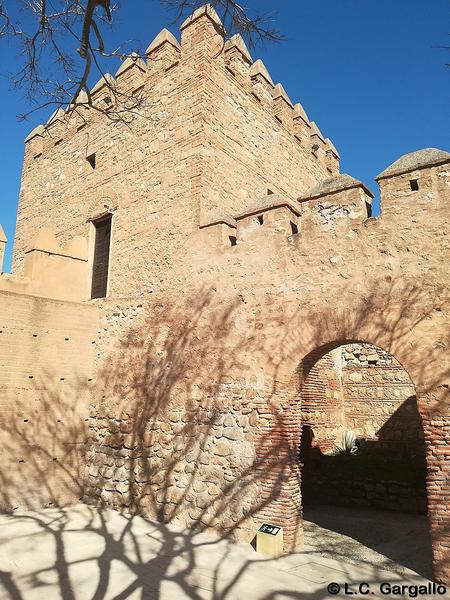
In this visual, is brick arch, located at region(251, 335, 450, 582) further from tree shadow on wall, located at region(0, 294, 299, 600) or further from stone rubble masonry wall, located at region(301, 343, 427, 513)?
stone rubble masonry wall, located at region(301, 343, 427, 513)

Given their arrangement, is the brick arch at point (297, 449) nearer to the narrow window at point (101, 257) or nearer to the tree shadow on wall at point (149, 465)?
the tree shadow on wall at point (149, 465)

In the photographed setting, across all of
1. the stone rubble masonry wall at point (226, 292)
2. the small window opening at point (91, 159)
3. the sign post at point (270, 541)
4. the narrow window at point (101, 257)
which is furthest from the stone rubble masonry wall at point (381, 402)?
the small window opening at point (91, 159)

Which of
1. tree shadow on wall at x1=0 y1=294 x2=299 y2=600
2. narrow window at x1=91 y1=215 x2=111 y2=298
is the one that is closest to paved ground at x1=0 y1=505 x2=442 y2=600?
tree shadow on wall at x1=0 y1=294 x2=299 y2=600

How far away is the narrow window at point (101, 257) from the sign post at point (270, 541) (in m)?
5.38

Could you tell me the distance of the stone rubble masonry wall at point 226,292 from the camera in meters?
5.23

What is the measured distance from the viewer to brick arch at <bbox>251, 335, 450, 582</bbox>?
179 inches

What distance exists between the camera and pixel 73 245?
954 centimetres

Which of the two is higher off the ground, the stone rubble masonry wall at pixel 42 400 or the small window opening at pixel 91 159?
the small window opening at pixel 91 159

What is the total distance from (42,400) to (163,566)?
154 inches

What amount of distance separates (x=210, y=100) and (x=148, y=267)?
313cm

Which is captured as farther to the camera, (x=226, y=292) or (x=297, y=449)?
(x=226, y=292)

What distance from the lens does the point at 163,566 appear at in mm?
5047

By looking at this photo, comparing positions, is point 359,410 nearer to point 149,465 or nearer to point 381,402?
point 381,402

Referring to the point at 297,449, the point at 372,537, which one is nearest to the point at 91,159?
the point at 297,449
